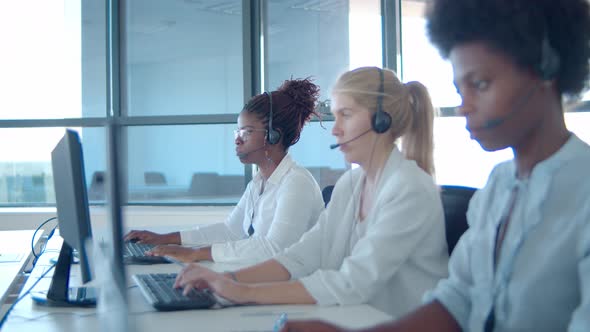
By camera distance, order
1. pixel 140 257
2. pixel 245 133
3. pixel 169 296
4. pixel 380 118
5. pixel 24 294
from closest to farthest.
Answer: pixel 169 296 < pixel 24 294 < pixel 380 118 < pixel 140 257 < pixel 245 133

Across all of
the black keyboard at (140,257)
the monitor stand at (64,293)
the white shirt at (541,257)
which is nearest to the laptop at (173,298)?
the monitor stand at (64,293)

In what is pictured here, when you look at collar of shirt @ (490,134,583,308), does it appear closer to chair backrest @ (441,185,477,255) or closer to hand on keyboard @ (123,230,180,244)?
chair backrest @ (441,185,477,255)

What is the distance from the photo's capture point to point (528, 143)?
1068 millimetres

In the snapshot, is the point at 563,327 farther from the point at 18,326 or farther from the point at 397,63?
the point at 397,63

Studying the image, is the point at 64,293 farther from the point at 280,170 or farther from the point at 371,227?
the point at 280,170

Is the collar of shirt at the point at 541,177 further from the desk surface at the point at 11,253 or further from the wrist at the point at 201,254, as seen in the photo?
the desk surface at the point at 11,253

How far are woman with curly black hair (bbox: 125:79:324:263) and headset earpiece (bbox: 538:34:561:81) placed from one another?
4.00 ft

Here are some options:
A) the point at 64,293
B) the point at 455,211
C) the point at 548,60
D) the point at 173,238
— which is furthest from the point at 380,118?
the point at 173,238

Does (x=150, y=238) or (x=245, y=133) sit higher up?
(x=245, y=133)

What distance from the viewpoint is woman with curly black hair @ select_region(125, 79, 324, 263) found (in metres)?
2.18

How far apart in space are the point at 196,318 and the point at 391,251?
1.54 feet

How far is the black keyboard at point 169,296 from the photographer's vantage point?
1.35 metres

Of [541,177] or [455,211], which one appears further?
[455,211]

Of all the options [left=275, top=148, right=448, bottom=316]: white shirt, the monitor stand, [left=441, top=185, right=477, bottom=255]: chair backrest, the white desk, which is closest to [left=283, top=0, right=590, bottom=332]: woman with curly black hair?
the white desk
